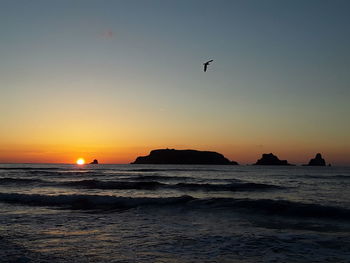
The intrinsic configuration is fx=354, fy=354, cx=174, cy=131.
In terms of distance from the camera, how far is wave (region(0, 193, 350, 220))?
19.2m

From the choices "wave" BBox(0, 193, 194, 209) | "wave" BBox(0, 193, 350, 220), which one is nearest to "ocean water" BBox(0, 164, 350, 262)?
"wave" BBox(0, 193, 350, 220)

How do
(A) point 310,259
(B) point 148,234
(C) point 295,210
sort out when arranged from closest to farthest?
(A) point 310,259 < (B) point 148,234 < (C) point 295,210

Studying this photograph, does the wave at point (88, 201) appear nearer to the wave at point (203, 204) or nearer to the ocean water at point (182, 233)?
the wave at point (203, 204)

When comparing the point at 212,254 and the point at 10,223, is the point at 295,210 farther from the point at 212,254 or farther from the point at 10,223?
the point at 10,223

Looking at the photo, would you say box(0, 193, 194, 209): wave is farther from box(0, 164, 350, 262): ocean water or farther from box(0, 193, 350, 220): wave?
box(0, 164, 350, 262): ocean water

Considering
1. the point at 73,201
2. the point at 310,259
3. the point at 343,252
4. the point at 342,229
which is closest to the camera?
the point at 310,259

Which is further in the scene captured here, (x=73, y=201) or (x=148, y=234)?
(x=73, y=201)

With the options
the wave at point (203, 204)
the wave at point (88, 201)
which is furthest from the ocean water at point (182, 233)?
the wave at point (88, 201)

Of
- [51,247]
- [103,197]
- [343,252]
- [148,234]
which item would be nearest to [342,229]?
[343,252]

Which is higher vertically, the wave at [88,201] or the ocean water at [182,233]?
the ocean water at [182,233]

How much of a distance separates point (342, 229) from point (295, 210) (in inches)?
209

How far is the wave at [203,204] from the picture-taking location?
19200 millimetres

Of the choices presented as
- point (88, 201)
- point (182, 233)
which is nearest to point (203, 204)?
point (88, 201)

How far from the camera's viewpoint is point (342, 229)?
47.8ft
